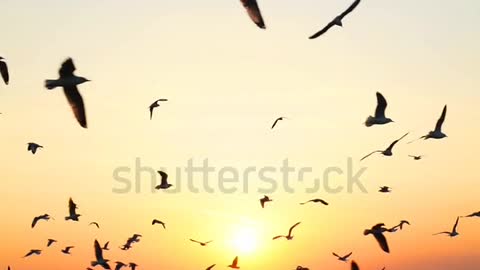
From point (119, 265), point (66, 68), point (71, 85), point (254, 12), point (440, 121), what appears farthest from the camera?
point (119, 265)

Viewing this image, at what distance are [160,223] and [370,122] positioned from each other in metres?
22.8

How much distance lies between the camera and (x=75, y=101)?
30406 millimetres

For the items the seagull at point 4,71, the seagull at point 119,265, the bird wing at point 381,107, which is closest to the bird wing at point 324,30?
the bird wing at point 381,107

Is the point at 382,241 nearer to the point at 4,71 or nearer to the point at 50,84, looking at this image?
the point at 4,71

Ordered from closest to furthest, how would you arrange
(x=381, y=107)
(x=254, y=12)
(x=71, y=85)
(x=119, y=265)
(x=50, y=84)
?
(x=254, y=12) < (x=50, y=84) < (x=71, y=85) < (x=381, y=107) < (x=119, y=265)

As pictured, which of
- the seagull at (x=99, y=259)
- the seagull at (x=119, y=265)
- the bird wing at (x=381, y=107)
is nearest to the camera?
the bird wing at (x=381, y=107)

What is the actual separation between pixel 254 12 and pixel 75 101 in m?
7.55

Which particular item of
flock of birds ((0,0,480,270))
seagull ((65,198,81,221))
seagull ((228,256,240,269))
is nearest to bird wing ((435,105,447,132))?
flock of birds ((0,0,480,270))

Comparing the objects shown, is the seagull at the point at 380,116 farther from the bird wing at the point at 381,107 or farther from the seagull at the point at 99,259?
the seagull at the point at 99,259

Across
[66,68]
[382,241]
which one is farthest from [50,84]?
[382,241]

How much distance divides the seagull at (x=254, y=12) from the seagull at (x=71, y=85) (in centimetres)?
683

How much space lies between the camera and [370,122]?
3994 cm

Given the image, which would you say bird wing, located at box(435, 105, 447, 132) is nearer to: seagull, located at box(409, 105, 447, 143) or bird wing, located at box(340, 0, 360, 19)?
seagull, located at box(409, 105, 447, 143)

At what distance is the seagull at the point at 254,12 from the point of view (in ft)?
85.9
